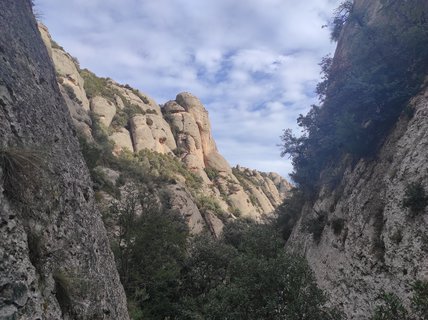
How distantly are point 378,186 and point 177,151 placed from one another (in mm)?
55274

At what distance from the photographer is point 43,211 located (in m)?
8.09

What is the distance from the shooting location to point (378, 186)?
18422 millimetres

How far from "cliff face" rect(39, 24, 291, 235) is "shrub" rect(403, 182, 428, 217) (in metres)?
34.6

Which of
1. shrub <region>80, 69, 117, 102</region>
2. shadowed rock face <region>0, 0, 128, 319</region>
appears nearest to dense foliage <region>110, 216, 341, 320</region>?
shadowed rock face <region>0, 0, 128, 319</region>

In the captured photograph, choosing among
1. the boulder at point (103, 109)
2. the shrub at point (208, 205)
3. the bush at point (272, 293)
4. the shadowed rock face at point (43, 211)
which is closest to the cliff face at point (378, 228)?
the bush at point (272, 293)

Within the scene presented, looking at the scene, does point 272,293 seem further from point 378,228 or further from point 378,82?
point 378,82

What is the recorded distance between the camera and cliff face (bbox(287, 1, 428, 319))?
13.9 m

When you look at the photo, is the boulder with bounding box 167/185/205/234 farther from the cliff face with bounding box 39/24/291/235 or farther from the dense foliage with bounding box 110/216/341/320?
the dense foliage with bounding box 110/216/341/320

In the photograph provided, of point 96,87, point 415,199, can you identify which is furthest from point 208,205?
point 415,199

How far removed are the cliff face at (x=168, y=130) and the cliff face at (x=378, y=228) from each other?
92.3 ft

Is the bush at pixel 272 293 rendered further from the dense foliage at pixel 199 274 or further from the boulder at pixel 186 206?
the boulder at pixel 186 206

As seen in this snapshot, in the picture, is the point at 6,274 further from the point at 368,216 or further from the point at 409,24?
the point at 409,24

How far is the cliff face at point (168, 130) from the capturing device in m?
53.8

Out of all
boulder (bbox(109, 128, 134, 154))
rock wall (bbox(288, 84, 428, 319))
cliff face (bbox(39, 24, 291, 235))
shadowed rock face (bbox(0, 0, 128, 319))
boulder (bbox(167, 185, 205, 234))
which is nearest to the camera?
shadowed rock face (bbox(0, 0, 128, 319))
